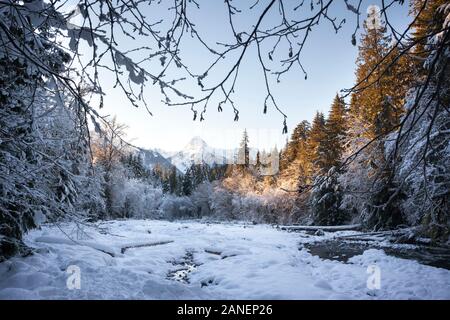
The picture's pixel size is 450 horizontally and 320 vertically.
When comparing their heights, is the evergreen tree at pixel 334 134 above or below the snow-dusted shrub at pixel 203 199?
above

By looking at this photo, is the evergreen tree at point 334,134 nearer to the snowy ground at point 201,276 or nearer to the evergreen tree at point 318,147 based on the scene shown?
the evergreen tree at point 318,147

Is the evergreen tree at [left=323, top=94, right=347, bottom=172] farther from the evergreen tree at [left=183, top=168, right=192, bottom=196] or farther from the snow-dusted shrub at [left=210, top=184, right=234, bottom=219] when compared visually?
the evergreen tree at [left=183, top=168, right=192, bottom=196]

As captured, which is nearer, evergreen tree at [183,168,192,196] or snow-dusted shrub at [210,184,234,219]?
snow-dusted shrub at [210,184,234,219]

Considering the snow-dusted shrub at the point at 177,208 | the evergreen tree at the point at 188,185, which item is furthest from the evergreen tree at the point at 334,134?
the evergreen tree at the point at 188,185

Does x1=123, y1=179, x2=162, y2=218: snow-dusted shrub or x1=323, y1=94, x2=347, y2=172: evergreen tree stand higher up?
x1=323, y1=94, x2=347, y2=172: evergreen tree

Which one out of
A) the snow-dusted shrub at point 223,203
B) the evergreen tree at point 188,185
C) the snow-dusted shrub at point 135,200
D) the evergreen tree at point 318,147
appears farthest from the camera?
the evergreen tree at point 188,185

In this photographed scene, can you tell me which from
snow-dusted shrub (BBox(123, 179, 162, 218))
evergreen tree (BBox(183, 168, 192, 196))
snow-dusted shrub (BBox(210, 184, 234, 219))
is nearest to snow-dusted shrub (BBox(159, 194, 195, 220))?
evergreen tree (BBox(183, 168, 192, 196))

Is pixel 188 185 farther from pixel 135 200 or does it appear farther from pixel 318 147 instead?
pixel 318 147

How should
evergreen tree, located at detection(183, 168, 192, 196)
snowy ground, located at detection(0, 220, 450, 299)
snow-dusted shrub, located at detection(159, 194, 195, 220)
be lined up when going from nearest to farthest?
1. snowy ground, located at detection(0, 220, 450, 299)
2. snow-dusted shrub, located at detection(159, 194, 195, 220)
3. evergreen tree, located at detection(183, 168, 192, 196)

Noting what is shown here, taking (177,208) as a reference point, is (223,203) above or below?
above

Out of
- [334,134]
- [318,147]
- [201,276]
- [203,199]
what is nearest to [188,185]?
[203,199]

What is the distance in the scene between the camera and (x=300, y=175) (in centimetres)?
3234
